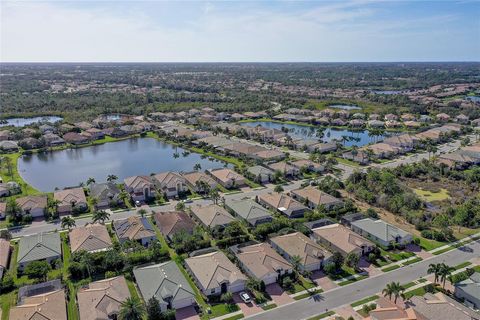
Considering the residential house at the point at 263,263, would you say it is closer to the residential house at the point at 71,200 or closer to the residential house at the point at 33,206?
the residential house at the point at 71,200

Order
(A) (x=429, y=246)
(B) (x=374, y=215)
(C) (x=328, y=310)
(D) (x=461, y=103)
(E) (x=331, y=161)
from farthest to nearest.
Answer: (D) (x=461, y=103)
(E) (x=331, y=161)
(B) (x=374, y=215)
(A) (x=429, y=246)
(C) (x=328, y=310)

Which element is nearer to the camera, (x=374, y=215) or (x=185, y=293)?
(x=185, y=293)

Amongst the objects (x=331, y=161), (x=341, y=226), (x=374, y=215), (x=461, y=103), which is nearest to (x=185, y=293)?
(x=341, y=226)

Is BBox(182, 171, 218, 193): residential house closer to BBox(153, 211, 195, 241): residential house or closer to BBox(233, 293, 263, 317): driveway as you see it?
BBox(153, 211, 195, 241): residential house

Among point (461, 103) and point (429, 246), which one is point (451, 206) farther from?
point (461, 103)

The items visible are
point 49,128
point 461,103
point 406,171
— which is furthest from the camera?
point 461,103

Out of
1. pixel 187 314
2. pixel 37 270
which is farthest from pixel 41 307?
pixel 187 314

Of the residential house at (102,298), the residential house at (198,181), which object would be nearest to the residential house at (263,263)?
the residential house at (102,298)

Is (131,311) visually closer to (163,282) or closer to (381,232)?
(163,282)
